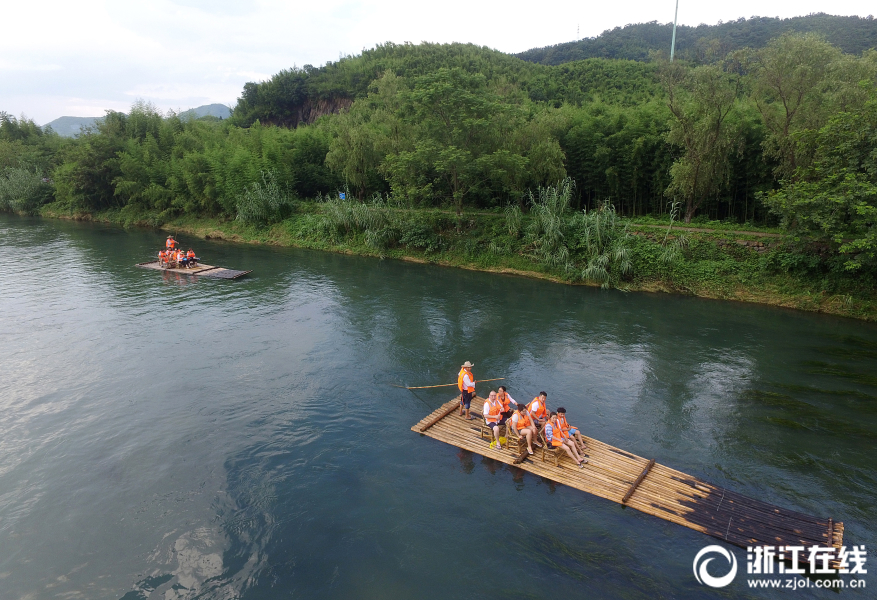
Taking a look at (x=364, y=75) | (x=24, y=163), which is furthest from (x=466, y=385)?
(x=364, y=75)

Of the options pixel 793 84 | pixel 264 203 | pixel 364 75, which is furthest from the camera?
pixel 364 75

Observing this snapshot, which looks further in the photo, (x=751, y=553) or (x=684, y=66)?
(x=684, y=66)

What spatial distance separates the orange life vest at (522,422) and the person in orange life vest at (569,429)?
911 millimetres

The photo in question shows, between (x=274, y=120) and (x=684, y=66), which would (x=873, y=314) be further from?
(x=274, y=120)

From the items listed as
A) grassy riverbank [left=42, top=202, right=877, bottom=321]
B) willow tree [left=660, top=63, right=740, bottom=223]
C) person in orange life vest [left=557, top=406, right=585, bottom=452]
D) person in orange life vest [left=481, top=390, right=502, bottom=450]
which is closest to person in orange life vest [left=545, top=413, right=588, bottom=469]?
person in orange life vest [left=557, top=406, right=585, bottom=452]

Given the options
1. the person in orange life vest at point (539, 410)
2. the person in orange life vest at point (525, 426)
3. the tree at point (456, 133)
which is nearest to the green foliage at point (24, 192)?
the tree at point (456, 133)

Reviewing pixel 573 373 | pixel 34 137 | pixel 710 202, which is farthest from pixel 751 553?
pixel 34 137

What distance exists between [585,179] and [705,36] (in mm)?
74449

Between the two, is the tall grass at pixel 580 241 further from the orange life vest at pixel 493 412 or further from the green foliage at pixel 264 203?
the green foliage at pixel 264 203

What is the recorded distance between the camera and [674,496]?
11.4 m

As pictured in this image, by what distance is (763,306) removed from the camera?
25891mm

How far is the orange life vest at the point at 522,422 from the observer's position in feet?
43.8

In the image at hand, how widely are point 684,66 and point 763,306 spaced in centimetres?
1474

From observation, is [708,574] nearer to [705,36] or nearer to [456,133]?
[456,133]
